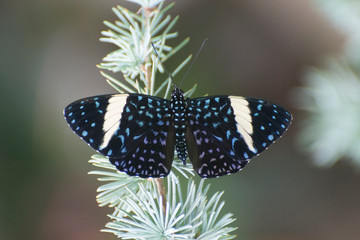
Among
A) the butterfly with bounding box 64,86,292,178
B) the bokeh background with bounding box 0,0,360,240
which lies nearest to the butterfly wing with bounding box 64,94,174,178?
the butterfly with bounding box 64,86,292,178

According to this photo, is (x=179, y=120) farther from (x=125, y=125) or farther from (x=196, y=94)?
(x=196, y=94)

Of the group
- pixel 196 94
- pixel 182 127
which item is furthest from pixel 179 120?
pixel 196 94

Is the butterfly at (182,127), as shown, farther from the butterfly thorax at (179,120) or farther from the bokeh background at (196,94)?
the bokeh background at (196,94)

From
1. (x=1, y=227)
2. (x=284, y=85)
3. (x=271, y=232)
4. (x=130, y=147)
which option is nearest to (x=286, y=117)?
(x=130, y=147)

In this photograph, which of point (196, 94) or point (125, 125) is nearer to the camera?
point (125, 125)

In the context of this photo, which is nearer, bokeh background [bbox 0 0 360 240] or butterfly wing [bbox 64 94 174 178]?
butterfly wing [bbox 64 94 174 178]

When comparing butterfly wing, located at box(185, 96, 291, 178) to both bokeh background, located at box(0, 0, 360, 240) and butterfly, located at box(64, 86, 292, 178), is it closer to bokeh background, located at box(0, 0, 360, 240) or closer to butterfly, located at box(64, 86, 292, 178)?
butterfly, located at box(64, 86, 292, 178)

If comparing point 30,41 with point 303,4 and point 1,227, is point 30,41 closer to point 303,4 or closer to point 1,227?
point 1,227

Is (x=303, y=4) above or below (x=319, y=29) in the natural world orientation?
above
